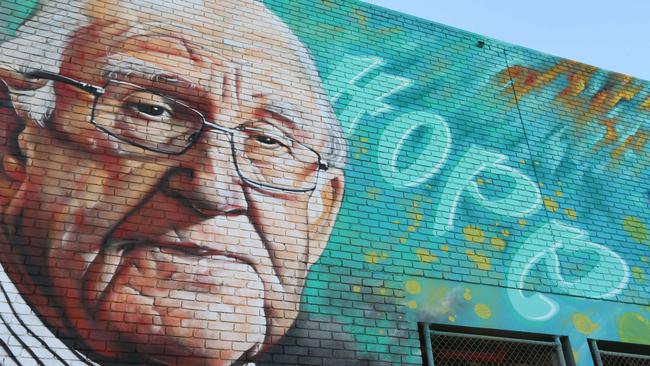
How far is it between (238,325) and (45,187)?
220 centimetres

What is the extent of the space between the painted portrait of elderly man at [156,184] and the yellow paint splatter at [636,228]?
419 centimetres

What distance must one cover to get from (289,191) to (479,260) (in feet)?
7.87

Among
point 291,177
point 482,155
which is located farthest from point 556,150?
point 291,177

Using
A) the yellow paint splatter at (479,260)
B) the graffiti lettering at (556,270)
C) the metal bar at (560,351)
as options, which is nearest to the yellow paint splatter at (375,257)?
the yellow paint splatter at (479,260)

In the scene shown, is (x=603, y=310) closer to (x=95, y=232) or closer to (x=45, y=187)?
(x=95, y=232)

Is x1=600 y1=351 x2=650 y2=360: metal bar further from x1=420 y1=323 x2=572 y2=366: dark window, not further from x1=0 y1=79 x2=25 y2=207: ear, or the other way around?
x1=0 y1=79 x2=25 y2=207: ear

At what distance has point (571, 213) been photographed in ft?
29.7

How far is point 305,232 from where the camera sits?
24.2 ft

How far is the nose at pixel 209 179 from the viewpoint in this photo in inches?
273

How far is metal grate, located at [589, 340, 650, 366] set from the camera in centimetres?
798

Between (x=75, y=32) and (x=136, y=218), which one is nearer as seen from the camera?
(x=136, y=218)

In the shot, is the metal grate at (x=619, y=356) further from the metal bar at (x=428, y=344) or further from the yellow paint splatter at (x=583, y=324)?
the metal bar at (x=428, y=344)

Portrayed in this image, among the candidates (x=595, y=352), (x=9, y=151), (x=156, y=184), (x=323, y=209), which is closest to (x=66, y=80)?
(x=9, y=151)

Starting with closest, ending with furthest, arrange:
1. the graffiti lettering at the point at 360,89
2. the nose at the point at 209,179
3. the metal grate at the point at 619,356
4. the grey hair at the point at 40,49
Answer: the grey hair at the point at 40,49
the nose at the point at 209,179
the metal grate at the point at 619,356
the graffiti lettering at the point at 360,89
